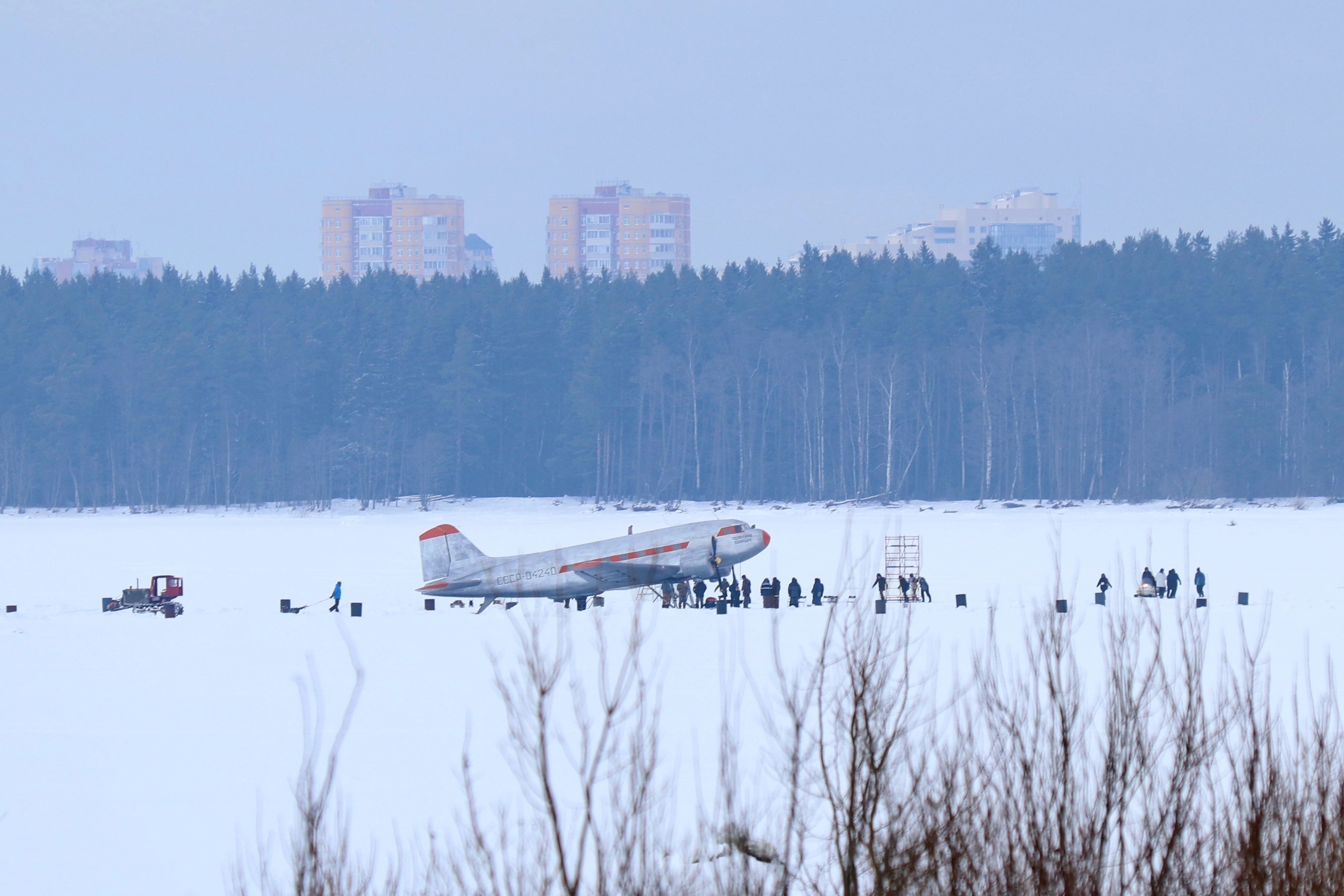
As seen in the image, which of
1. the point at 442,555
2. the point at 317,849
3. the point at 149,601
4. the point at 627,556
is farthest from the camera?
the point at 442,555

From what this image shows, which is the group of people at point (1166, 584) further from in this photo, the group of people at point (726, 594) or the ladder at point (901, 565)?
the group of people at point (726, 594)

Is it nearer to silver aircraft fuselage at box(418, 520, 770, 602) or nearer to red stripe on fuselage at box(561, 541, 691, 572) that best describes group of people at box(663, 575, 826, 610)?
silver aircraft fuselage at box(418, 520, 770, 602)

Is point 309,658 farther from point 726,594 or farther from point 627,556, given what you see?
point 627,556

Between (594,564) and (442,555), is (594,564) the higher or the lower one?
the lower one

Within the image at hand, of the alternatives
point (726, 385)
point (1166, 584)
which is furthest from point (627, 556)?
point (726, 385)

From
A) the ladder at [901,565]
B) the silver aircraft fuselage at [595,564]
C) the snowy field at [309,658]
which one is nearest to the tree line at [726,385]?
the snowy field at [309,658]

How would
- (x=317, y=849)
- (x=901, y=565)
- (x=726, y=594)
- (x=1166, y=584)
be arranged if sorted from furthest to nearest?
(x=901, y=565)
(x=1166, y=584)
(x=726, y=594)
(x=317, y=849)

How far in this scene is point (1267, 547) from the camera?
60.1 m

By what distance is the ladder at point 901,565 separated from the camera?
1560 inches

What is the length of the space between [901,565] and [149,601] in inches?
807

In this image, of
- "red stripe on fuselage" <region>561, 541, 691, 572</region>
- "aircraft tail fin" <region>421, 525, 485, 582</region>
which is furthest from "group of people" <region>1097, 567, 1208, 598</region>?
"aircraft tail fin" <region>421, 525, 485, 582</region>

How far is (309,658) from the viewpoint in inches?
771

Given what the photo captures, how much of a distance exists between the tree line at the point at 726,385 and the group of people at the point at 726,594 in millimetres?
73094

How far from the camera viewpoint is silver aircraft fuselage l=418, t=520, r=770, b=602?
4122cm
